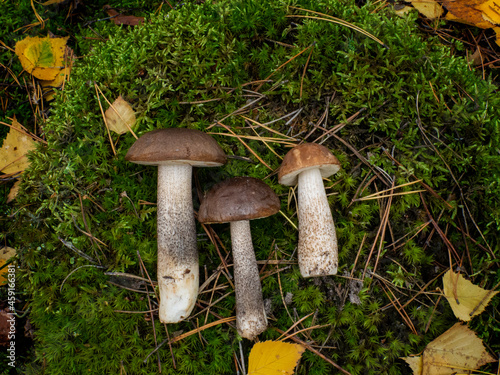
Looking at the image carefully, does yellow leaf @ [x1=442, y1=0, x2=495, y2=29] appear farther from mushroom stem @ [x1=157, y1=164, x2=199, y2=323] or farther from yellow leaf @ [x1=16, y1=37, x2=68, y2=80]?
yellow leaf @ [x1=16, y1=37, x2=68, y2=80]

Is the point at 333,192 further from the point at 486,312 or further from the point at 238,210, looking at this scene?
the point at 486,312

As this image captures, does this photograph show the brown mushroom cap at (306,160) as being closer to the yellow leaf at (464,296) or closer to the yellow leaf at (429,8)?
the yellow leaf at (464,296)

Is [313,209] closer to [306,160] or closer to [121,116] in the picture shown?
[306,160]

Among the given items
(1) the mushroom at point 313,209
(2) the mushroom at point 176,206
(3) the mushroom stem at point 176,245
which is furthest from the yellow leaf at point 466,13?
(3) the mushroom stem at point 176,245

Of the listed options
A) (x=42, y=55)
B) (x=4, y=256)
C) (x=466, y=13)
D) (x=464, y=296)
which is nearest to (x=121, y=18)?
(x=42, y=55)

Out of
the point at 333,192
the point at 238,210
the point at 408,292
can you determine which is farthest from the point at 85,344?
the point at 408,292

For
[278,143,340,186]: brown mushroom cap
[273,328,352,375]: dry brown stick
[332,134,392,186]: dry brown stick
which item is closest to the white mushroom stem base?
[278,143,340,186]: brown mushroom cap
